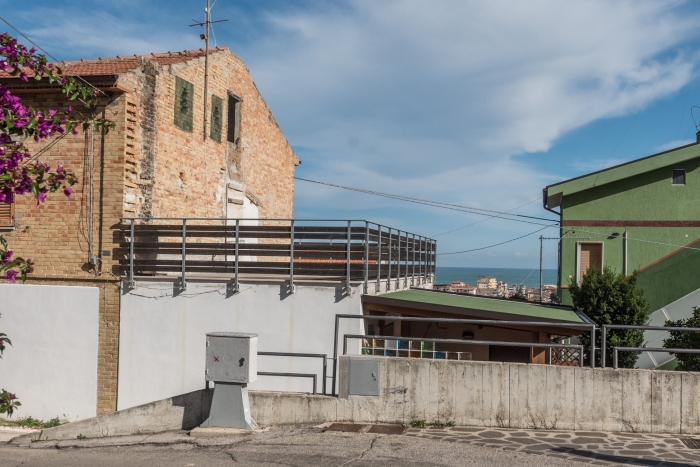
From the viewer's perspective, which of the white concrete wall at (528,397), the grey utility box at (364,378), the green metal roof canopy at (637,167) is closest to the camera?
the white concrete wall at (528,397)

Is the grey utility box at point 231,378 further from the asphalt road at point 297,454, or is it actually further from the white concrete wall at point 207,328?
the white concrete wall at point 207,328

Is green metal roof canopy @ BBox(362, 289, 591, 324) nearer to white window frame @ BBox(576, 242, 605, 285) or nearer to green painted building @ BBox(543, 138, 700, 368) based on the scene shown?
white window frame @ BBox(576, 242, 605, 285)

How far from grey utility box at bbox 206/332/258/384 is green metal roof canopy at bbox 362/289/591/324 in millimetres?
3747

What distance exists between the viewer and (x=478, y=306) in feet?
47.3

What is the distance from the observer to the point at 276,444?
335 inches

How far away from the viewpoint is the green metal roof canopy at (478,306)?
13.3m

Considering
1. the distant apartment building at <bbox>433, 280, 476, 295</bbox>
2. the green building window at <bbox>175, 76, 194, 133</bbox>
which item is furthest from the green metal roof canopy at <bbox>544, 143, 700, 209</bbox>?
the green building window at <bbox>175, 76, 194, 133</bbox>

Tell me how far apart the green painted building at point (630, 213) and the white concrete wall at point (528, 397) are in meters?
12.3

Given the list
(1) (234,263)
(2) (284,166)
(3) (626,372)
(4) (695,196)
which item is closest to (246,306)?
(1) (234,263)

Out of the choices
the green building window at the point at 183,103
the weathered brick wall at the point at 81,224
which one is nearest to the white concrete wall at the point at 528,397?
the weathered brick wall at the point at 81,224

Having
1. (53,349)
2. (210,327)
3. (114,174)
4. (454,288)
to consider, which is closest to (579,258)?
(210,327)

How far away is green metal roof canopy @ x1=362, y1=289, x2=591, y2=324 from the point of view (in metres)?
13.3

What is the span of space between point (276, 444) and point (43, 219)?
8708mm

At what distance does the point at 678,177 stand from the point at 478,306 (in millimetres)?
10702
